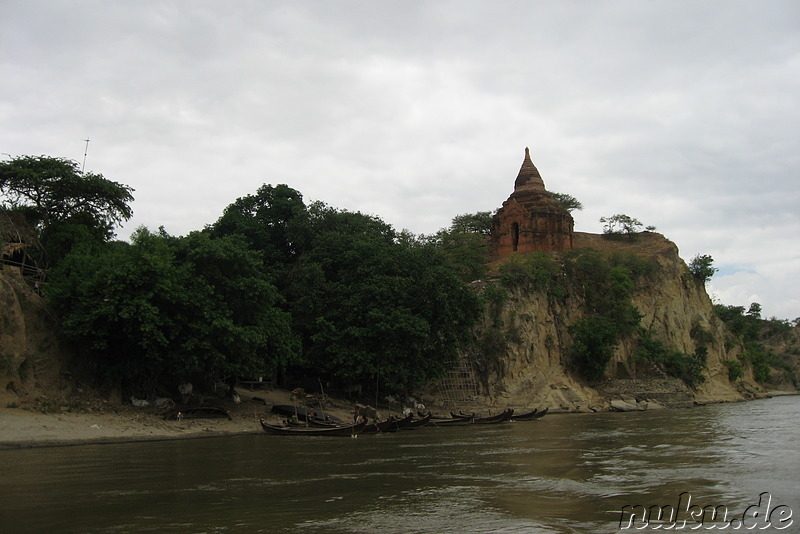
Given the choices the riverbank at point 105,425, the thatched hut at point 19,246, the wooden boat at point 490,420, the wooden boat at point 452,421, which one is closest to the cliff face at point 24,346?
the riverbank at point 105,425

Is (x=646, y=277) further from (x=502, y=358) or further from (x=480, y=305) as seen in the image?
(x=480, y=305)

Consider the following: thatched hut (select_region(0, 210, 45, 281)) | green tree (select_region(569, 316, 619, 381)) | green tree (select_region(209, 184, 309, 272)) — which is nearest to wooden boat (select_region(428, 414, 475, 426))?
green tree (select_region(209, 184, 309, 272))

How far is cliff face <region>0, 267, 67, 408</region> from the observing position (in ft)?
69.9

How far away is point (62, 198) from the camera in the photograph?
28703mm

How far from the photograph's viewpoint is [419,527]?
30.4ft

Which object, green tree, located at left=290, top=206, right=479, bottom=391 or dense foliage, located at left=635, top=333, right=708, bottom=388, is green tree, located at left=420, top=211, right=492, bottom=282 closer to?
green tree, located at left=290, top=206, right=479, bottom=391

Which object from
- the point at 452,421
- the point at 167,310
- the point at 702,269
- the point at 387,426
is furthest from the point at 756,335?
the point at 167,310

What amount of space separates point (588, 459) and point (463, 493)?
5.59m

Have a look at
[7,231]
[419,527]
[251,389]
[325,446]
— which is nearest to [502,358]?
[251,389]

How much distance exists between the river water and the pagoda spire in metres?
32.6

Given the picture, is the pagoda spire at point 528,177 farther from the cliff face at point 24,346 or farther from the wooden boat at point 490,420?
the cliff face at point 24,346

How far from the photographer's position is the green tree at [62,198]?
27438 millimetres

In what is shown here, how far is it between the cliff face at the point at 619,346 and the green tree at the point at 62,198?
22.3m

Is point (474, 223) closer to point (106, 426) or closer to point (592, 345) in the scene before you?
point (592, 345)
